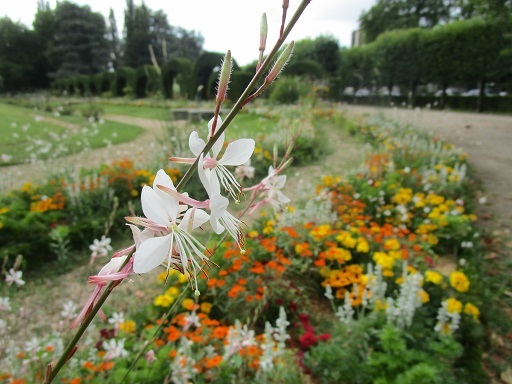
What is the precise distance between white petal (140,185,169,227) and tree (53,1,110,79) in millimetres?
35637

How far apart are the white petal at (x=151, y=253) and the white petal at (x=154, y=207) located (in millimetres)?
24

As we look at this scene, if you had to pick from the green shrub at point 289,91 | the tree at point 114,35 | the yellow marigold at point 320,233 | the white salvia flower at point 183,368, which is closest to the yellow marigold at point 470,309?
the yellow marigold at point 320,233

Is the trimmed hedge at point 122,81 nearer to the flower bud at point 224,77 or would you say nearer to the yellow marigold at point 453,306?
the yellow marigold at point 453,306

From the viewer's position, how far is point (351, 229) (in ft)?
9.32

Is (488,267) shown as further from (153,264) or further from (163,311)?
(153,264)

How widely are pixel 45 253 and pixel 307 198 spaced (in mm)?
2407

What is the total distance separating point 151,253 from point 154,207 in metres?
0.05

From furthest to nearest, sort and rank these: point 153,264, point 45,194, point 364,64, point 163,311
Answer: point 364,64
point 45,194
point 163,311
point 153,264

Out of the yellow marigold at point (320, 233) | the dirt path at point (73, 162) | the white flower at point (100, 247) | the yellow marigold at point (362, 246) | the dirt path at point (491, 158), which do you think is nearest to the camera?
the white flower at point (100, 247)

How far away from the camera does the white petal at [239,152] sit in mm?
529

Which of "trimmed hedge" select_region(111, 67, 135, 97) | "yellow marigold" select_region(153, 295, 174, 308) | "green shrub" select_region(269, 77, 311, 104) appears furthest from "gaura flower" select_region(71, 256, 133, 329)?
"trimmed hedge" select_region(111, 67, 135, 97)

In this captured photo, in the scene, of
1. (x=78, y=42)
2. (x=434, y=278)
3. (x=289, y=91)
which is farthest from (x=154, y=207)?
(x=78, y=42)

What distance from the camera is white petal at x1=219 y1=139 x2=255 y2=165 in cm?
53

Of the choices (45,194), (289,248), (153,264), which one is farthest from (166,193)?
(45,194)
